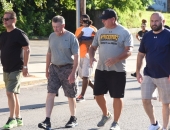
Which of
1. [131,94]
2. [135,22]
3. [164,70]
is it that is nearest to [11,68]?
[164,70]

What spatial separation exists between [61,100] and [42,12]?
23.8 meters

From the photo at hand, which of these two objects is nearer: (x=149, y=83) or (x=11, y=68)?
(x=149, y=83)

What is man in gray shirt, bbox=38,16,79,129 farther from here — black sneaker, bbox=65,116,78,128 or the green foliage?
the green foliage

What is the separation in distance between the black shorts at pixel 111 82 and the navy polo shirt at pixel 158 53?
0.69m

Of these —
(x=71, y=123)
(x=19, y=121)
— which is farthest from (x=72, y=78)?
(x=19, y=121)

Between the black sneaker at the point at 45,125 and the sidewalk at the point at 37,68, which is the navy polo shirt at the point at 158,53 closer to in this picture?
the black sneaker at the point at 45,125

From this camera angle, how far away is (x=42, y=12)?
1351 inches

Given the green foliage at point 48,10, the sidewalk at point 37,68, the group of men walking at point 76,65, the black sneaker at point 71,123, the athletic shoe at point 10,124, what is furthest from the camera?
the green foliage at point 48,10

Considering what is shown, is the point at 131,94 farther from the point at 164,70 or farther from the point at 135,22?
the point at 135,22

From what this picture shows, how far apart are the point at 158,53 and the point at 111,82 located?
41.4 inches

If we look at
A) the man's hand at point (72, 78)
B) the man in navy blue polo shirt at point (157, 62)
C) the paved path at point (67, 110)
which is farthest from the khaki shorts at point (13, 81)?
the man in navy blue polo shirt at point (157, 62)

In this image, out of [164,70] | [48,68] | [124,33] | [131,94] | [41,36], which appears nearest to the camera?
[164,70]

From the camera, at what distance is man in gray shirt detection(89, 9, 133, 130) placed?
25.4 ft

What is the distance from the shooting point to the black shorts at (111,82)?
25.9 ft
